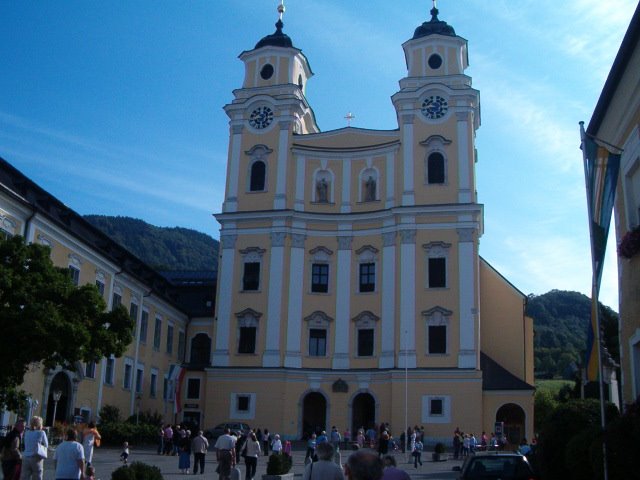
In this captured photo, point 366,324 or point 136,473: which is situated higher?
point 366,324

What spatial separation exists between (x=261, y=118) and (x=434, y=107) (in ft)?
39.1

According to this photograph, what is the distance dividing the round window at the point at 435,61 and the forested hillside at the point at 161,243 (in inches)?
4070

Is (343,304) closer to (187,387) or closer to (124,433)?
(187,387)

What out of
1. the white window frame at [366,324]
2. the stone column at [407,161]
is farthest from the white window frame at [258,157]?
the white window frame at [366,324]

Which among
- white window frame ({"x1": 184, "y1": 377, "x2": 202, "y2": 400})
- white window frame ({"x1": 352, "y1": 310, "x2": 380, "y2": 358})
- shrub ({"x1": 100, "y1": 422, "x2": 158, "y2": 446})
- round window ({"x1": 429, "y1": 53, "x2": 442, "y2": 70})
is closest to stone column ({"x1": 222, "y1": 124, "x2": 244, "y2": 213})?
white window frame ({"x1": 352, "y1": 310, "x2": 380, "y2": 358})

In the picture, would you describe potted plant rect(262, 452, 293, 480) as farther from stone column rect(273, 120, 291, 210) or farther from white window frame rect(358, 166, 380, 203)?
white window frame rect(358, 166, 380, 203)

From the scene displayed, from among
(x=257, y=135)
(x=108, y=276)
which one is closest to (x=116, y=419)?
(x=108, y=276)

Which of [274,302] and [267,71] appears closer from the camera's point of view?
[274,302]

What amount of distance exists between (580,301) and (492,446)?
112 m

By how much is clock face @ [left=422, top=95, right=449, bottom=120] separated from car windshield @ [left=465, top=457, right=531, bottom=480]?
3764 centimetres

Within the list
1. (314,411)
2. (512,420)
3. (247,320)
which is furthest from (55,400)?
(512,420)

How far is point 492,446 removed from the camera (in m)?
41.6

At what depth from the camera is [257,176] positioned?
5325 centimetres

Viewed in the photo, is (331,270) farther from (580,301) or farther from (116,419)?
(580,301)
